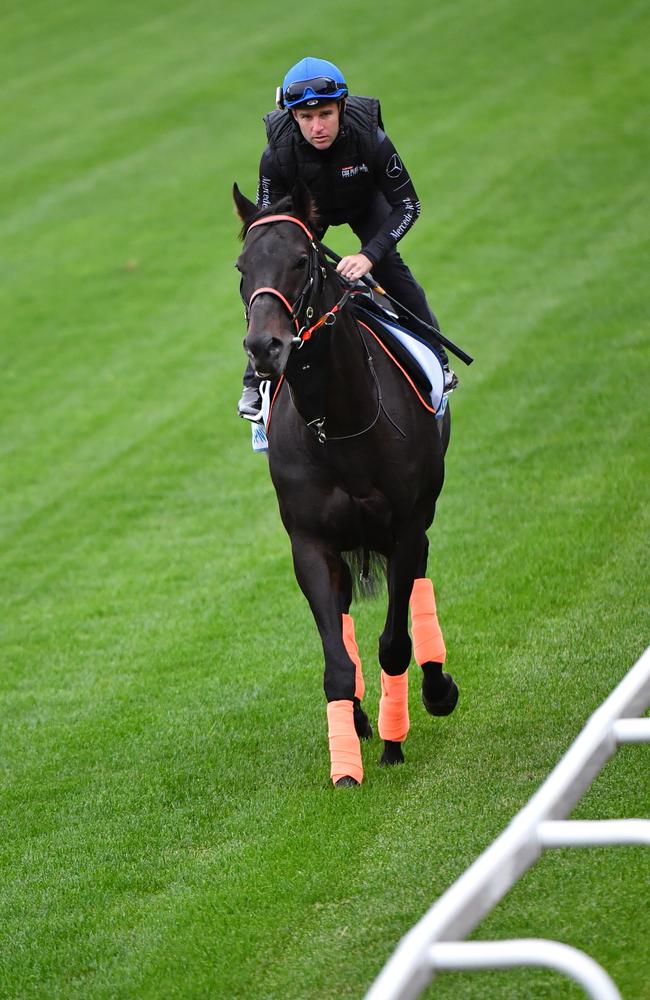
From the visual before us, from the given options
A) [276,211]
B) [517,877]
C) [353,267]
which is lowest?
[517,877]

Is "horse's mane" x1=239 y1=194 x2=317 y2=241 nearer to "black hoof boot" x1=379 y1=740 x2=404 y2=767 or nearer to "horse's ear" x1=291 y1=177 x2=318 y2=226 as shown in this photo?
"horse's ear" x1=291 y1=177 x2=318 y2=226

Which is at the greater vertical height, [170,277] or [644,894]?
[170,277]

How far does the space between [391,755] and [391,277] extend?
8.50 ft

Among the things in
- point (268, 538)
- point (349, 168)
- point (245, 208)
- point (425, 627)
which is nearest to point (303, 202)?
point (245, 208)

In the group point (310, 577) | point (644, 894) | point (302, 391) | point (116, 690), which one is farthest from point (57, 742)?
point (644, 894)

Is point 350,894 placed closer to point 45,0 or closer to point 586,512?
point 586,512

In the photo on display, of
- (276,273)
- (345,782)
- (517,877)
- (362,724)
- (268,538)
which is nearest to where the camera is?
(517,877)

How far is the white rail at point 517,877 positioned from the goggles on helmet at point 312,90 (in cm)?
340

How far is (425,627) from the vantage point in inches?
286

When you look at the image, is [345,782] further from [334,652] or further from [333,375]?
[333,375]

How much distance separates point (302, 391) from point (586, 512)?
15.3 feet

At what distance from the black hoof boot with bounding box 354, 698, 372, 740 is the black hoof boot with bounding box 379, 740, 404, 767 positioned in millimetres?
480

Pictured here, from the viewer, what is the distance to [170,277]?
62.1ft

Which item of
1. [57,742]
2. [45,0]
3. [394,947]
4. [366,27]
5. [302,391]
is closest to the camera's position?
[394,947]
